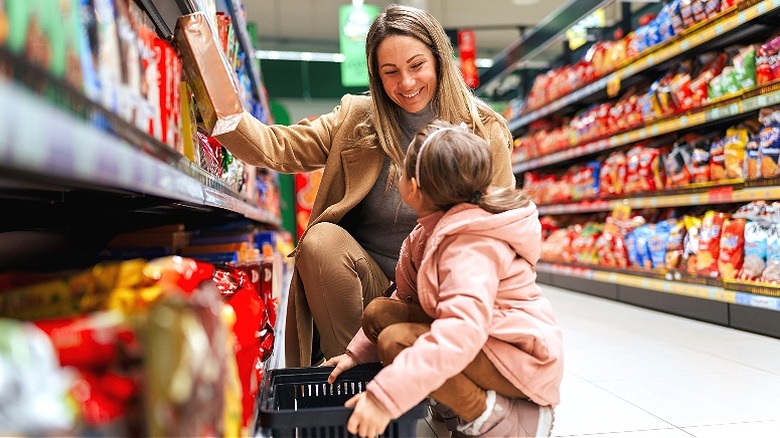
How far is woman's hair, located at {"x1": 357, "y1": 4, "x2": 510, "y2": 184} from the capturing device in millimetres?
1823

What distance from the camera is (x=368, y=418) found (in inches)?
42.0

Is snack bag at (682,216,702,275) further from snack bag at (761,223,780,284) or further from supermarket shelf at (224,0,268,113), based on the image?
supermarket shelf at (224,0,268,113)

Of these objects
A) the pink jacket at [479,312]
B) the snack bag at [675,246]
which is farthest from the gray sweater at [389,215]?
the snack bag at [675,246]

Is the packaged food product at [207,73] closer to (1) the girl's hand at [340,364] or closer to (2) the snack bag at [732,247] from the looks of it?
(1) the girl's hand at [340,364]

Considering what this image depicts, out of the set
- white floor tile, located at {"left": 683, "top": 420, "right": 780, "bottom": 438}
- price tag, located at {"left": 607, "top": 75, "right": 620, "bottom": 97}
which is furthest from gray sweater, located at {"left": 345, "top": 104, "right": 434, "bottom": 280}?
price tag, located at {"left": 607, "top": 75, "right": 620, "bottom": 97}

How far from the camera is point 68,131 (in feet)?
1.83

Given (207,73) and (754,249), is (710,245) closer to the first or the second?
(754,249)

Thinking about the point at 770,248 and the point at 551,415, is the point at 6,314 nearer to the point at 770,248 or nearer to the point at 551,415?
the point at 551,415

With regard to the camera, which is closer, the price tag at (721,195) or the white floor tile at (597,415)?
the white floor tile at (597,415)

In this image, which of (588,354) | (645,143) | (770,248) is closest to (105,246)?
(588,354)

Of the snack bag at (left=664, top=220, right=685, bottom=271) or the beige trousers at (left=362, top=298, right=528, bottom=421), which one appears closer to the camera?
the beige trousers at (left=362, top=298, right=528, bottom=421)

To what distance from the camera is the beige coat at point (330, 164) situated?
1883mm

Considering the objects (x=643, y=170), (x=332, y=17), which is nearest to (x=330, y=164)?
(x=643, y=170)

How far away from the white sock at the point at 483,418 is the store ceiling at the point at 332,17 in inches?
319
